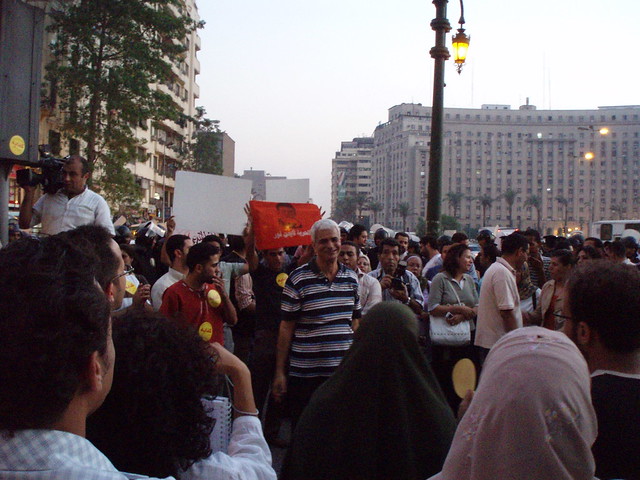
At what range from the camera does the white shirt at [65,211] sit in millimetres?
4785

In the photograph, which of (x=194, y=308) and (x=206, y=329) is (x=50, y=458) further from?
(x=194, y=308)

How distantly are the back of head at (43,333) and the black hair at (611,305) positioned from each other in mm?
1689

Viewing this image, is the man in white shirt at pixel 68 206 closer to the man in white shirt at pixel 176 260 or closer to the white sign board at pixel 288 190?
the man in white shirt at pixel 176 260

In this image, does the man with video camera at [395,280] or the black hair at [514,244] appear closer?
the black hair at [514,244]

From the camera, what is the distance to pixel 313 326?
15.1ft

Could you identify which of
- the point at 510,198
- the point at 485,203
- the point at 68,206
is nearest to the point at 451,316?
the point at 68,206

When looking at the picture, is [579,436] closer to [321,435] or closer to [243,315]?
[321,435]

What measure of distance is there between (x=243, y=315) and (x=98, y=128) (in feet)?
68.8

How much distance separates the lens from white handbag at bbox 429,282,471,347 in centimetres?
644

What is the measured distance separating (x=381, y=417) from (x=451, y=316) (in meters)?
4.43

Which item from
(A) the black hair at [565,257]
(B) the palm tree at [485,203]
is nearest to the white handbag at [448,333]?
(A) the black hair at [565,257]

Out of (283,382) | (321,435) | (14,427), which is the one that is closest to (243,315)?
(283,382)

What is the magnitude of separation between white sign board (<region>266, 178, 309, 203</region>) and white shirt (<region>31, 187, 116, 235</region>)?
185 inches

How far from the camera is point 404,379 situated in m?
2.23
